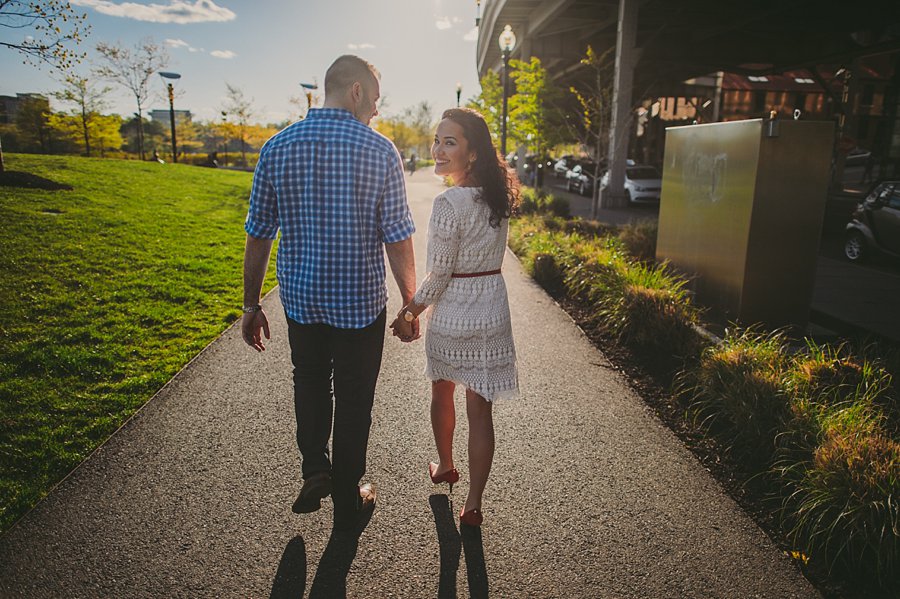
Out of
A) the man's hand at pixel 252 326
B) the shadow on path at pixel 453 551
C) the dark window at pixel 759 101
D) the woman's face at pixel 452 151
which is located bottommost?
the shadow on path at pixel 453 551

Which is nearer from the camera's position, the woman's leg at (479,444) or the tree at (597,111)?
the woman's leg at (479,444)

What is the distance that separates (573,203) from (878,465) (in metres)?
21.8

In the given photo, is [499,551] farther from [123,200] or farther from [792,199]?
[123,200]

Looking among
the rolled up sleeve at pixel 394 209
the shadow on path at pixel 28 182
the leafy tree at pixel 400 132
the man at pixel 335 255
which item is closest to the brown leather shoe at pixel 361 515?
the man at pixel 335 255

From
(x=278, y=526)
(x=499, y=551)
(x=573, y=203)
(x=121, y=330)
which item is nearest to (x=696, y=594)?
(x=499, y=551)

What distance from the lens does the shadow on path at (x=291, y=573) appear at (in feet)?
8.39

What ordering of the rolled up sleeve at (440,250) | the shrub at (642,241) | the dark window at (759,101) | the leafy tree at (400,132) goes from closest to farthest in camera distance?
the rolled up sleeve at (440,250) → the shrub at (642,241) → the dark window at (759,101) → the leafy tree at (400,132)

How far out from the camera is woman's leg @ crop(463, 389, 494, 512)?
3035 millimetres

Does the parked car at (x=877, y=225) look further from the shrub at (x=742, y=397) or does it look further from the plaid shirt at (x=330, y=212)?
the plaid shirt at (x=330, y=212)

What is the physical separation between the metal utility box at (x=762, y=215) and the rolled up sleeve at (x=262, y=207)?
500 centimetres

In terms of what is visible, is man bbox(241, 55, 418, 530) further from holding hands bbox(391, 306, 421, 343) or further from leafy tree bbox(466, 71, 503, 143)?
leafy tree bbox(466, 71, 503, 143)

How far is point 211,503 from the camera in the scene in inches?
126

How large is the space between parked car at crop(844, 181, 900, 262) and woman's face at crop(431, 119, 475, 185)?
10717 mm

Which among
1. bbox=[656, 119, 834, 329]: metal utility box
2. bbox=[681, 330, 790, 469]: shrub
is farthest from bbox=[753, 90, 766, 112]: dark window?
bbox=[681, 330, 790, 469]: shrub
